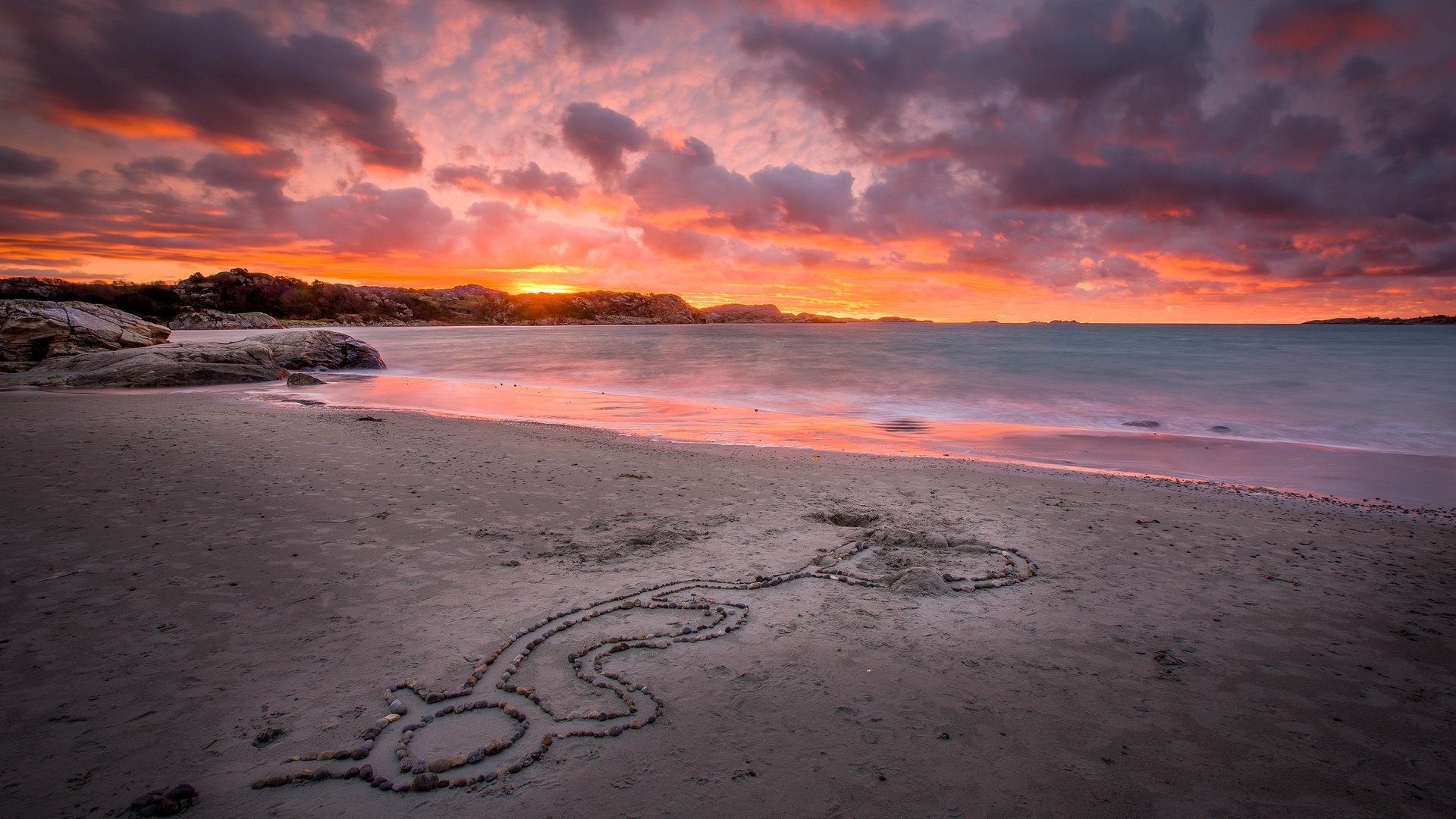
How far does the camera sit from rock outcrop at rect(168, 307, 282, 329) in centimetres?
7250

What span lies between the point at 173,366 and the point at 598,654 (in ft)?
74.9

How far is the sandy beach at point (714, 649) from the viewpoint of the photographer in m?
2.77

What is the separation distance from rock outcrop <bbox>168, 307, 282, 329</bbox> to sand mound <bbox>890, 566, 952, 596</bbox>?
87.3 metres

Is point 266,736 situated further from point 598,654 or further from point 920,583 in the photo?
point 920,583

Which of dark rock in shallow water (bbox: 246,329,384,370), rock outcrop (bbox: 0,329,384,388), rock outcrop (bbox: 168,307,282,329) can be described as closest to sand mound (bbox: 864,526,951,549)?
rock outcrop (bbox: 0,329,384,388)

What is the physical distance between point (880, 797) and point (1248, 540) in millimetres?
6074

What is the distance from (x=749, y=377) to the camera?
31.7 m

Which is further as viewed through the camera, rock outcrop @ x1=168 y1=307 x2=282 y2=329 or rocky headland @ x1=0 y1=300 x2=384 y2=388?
rock outcrop @ x1=168 y1=307 x2=282 y2=329

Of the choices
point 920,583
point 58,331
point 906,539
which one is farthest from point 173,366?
point 920,583

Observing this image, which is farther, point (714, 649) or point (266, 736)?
point (714, 649)

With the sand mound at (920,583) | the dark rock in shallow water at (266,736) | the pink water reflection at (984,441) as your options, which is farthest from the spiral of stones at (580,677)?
the pink water reflection at (984,441)

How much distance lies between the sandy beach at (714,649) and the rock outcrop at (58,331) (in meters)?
18.3

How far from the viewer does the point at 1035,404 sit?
22578 mm

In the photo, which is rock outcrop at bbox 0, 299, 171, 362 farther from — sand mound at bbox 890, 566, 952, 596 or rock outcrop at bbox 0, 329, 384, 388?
sand mound at bbox 890, 566, 952, 596
